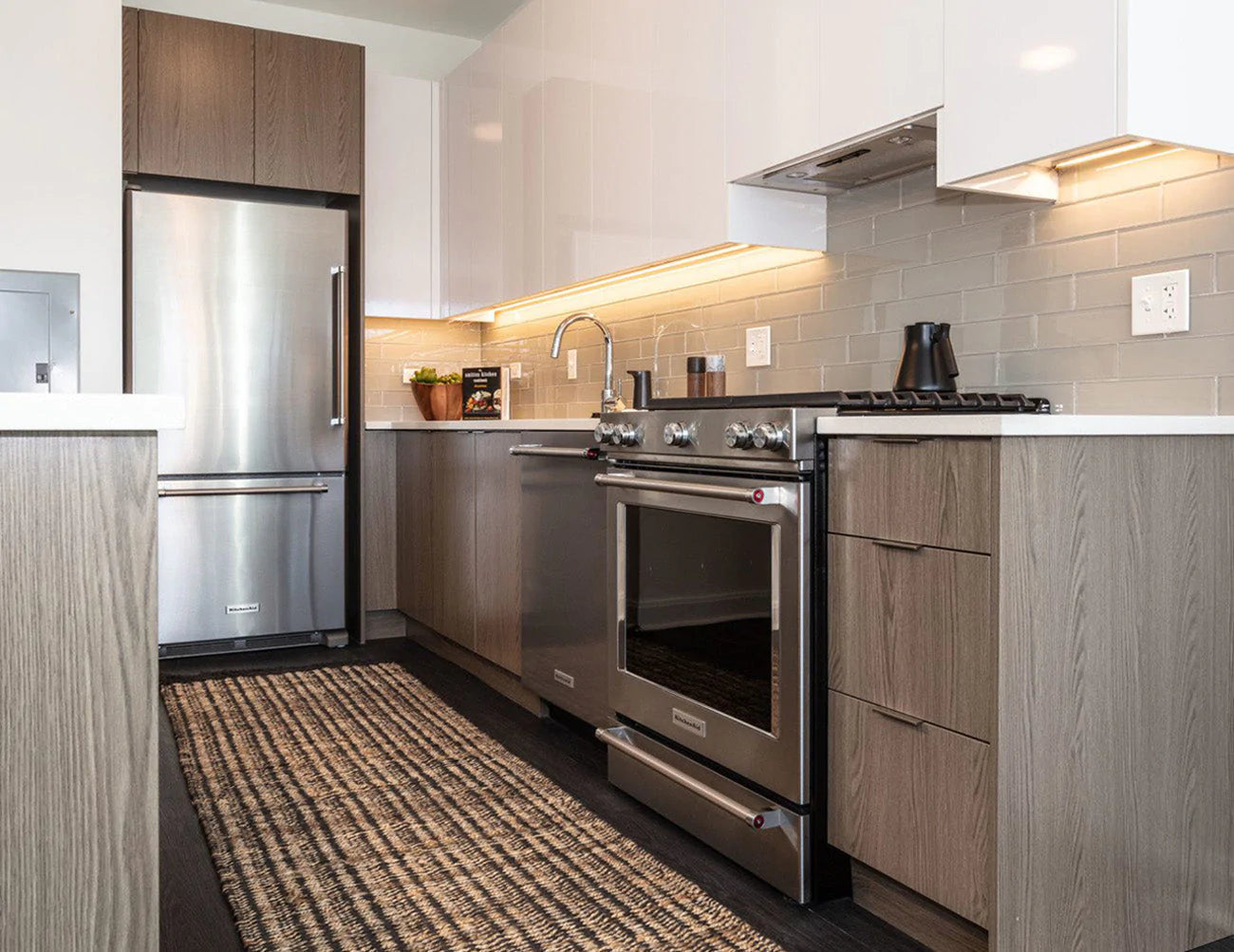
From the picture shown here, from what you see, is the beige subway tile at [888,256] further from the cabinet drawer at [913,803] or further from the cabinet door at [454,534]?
the cabinet door at [454,534]

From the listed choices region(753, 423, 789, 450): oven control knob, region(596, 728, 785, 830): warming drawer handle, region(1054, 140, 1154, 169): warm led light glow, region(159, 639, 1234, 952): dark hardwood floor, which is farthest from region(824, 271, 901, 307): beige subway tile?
region(159, 639, 1234, 952): dark hardwood floor

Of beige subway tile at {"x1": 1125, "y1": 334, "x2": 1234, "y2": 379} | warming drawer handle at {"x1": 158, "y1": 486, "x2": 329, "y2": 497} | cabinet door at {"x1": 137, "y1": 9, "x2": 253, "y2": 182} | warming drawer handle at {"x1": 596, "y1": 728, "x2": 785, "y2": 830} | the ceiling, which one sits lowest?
warming drawer handle at {"x1": 596, "y1": 728, "x2": 785, "y2": 830}

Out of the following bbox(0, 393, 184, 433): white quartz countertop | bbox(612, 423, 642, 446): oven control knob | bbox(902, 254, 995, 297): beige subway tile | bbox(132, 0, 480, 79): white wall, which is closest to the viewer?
bbox(0, 393, 184, 433): white quartz countertop

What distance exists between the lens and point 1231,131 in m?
1.82

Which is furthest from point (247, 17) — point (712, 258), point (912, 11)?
point (912, 11)

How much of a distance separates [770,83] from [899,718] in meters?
1.54

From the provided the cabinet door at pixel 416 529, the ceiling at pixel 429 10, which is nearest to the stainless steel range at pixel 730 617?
the cabinet door at pixel 416 529

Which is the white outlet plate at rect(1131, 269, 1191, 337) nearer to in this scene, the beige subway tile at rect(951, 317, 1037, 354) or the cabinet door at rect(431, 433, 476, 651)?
the beige subway tile at rect(951, 317, 1037, 354)

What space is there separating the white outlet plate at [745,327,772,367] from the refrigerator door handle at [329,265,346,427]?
191 centimetres

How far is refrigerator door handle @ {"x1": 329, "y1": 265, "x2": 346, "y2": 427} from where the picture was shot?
4309mm

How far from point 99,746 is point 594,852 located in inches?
53.2

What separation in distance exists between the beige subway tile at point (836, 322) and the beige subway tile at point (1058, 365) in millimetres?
459

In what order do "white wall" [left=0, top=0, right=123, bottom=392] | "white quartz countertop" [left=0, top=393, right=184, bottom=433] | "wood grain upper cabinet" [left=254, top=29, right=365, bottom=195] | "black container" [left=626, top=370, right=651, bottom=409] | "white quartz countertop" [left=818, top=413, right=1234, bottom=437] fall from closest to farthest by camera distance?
"white quartz countertop" [left=0, top=393, right=184, bottom=433] → "white quartz countertop" [left=818, top=413, right=1234, bottom=437] → "black container" [left=626, top=370, right=651, bottom=409] → "white wall" [left=0, top=0, right=123, bottom=392] → "wood grain upper cabinet" [left=254, top=29, right=365, bottom=195]

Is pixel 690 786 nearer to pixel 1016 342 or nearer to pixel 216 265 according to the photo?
pixel 1016 342
